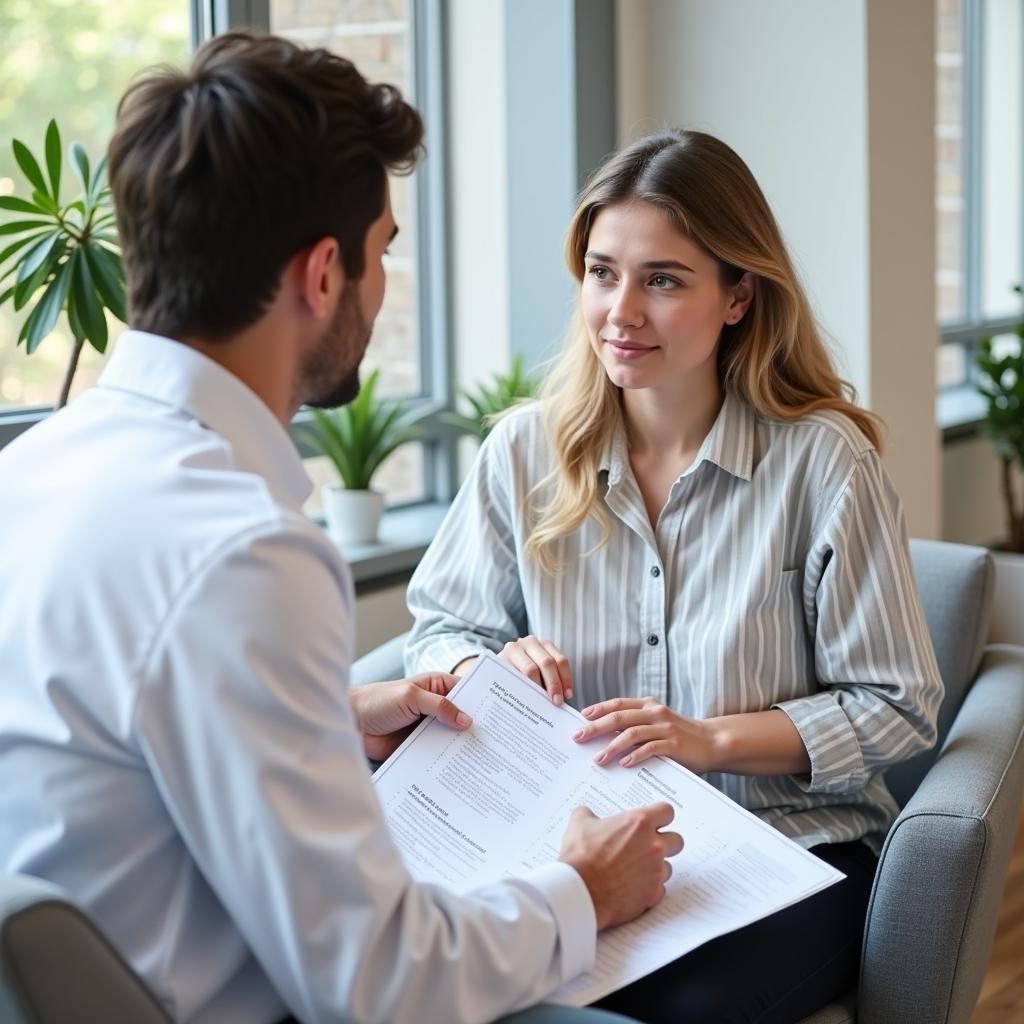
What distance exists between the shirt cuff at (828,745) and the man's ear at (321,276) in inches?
33.8

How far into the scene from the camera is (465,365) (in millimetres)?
3363

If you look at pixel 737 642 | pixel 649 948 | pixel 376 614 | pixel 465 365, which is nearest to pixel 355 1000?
pixel 649 948

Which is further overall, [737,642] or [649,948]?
[737,642]

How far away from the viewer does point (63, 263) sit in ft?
6.55

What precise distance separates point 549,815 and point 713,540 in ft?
1.61

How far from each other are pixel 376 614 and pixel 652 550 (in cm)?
116

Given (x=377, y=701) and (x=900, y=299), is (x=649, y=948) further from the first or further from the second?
(x=900, y=299)

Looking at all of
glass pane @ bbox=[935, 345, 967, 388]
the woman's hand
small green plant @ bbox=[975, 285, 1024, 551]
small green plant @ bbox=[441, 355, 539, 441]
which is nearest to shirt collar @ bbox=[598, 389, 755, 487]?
the woman's hand

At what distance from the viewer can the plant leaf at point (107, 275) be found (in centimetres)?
196

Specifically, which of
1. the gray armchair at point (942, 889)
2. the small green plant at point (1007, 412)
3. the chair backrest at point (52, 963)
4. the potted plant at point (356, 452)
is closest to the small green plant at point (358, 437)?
the potted plant at point (356, 452)

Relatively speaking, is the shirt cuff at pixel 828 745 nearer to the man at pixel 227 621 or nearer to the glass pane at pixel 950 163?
the man at pixel 227 621

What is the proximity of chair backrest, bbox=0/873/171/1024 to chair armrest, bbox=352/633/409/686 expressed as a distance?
39.9 inches

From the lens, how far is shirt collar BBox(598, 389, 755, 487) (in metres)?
1.83

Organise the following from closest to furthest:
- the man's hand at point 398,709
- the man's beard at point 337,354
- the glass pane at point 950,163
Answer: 1. the man's beard at point 337,354
2. the man's hand at point 398,709
3. the glass pane at point 950,163
